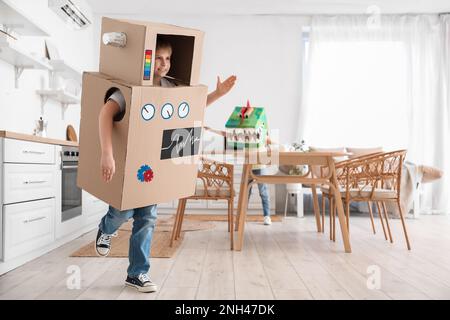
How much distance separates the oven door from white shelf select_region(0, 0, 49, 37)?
972 millimetres

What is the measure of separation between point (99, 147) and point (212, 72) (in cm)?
421

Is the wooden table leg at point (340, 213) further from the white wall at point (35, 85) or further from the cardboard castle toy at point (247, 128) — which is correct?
the white wall at point (35, 85)

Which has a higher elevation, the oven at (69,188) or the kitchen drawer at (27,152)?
the kitchen drawer at (27,152)

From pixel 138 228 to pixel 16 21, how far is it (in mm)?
1982

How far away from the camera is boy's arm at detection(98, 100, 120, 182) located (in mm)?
1500

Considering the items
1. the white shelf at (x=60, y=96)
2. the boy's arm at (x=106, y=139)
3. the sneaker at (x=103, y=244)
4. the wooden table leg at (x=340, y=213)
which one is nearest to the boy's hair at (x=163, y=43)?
the boy's arm at (x=106, y=139)

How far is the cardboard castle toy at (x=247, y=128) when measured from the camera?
2.74 m

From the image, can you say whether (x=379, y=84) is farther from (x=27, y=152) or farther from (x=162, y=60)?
(x=162, y=60)

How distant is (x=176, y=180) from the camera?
5.47ft

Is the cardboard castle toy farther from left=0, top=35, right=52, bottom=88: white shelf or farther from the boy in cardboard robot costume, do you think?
left=0, top=35, right=52, bottom=88: white shelf

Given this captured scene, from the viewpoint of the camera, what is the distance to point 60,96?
3.93 metres

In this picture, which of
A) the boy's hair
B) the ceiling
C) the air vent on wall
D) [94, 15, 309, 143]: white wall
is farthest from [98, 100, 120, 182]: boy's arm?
[94, 15, 309, 143]: white wall

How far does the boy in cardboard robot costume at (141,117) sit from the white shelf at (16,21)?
1.46 m
